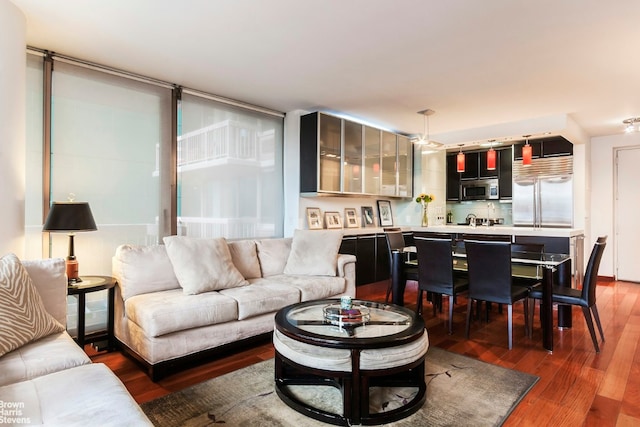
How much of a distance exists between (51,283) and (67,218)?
70cm

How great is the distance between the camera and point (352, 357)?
198cm

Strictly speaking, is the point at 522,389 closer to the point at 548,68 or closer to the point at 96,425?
the point at 96,425

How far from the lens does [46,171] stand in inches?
120

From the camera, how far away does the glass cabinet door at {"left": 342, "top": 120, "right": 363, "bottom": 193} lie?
5.03 m

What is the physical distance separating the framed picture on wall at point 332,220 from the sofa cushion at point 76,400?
12.4ft

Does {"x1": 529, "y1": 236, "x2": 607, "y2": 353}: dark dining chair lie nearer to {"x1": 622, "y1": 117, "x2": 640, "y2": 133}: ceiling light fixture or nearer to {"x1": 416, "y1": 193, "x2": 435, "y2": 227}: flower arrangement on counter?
{"x1": 622, "y1": 117, "x2": 640, "y2": 133}: ceiling light fixture

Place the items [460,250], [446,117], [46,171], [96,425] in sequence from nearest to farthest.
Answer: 1. [96,425]
2. [46,171]
3. [460,250]
4. [446,117]

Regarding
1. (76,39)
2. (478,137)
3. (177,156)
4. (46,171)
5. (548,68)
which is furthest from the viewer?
(478,137)

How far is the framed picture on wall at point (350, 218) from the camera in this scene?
5.57 meters

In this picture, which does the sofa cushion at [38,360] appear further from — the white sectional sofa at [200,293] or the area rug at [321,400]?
the white sectional sofa at [200,293]

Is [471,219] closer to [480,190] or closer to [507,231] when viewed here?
[480,190]

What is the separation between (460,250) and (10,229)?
13.5ft

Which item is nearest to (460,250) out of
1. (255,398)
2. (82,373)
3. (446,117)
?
(446,117)

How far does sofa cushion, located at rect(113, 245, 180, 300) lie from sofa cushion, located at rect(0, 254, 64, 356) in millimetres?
931
